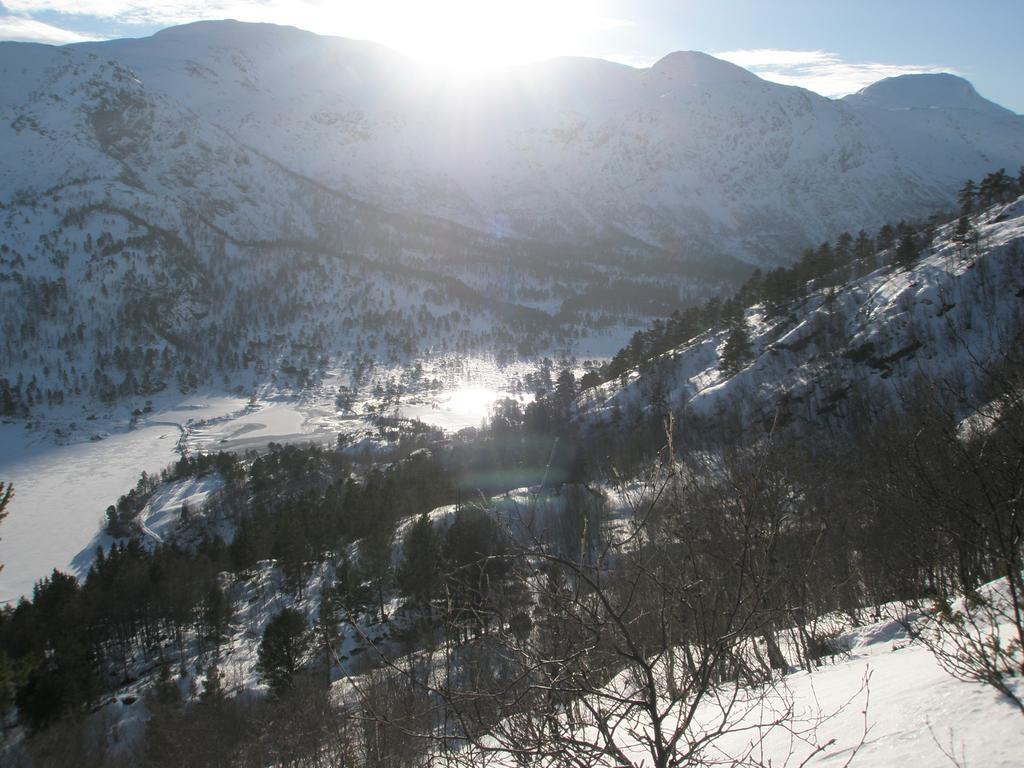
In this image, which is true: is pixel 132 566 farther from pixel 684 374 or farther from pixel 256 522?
pixel 684 374

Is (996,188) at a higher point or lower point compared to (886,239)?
higher

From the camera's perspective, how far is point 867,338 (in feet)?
190

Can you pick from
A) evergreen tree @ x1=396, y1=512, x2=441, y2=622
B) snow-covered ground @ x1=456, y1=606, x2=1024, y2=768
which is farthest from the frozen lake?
snow-covered ground @ x1=456, y1=606, x2=1024, y2=768

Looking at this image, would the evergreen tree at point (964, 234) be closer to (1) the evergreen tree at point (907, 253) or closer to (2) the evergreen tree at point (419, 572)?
(1) the evergreen tree at point (907, 253)

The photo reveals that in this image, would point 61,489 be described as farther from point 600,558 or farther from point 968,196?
point 968,196

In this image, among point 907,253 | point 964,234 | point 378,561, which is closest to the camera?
point 378,561

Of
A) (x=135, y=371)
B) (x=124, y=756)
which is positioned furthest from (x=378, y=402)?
(x=124, y=756)

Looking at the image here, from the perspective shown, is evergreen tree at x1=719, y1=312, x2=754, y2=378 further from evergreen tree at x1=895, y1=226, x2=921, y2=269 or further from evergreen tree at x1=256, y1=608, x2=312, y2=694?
evergreen tree at x1=256, y1=608, x2=312, y2=694

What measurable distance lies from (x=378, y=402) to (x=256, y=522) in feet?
296

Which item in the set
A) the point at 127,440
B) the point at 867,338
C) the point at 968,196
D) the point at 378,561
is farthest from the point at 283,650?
the point at 127,440

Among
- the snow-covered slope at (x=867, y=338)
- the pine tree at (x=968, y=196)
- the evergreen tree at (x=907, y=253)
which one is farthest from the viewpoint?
the pine tree at (x=968, y=196)

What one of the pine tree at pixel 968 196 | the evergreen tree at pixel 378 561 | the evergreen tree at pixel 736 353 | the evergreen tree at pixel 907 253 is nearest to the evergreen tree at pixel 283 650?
the evergreen tree at pixel 378 561

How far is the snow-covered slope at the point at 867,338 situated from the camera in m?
52.8

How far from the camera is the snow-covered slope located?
52.8 meters
